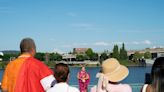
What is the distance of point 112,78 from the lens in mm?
4625

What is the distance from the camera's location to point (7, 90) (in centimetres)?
541

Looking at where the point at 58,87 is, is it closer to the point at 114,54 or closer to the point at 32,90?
the point at 32,90

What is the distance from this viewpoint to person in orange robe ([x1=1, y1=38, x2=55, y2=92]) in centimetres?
528

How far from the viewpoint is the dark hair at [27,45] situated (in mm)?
5320

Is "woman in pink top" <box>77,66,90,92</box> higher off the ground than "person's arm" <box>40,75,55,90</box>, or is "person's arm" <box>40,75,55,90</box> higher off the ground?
"person's arm" <box>40,75,55,90</box>

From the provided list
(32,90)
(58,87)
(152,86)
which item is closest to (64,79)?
(58,87)

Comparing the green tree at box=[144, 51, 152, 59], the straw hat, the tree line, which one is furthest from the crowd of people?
the green tree at box=[144, 51, 152, 59]

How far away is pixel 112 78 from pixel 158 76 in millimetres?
776

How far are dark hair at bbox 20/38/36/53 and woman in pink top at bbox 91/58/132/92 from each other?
1030 mm

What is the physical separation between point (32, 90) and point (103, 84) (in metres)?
1.03

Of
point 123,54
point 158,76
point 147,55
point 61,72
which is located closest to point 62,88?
point 61,72

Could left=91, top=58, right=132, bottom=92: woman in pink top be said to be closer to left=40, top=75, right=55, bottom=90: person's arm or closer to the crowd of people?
the crowd of people

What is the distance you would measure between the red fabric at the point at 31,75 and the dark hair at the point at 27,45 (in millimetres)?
127

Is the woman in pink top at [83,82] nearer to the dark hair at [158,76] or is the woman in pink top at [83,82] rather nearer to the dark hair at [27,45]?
the dark hair at [27,45]
